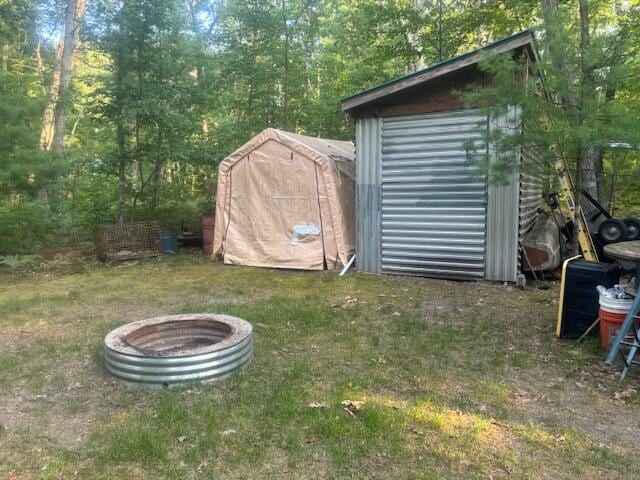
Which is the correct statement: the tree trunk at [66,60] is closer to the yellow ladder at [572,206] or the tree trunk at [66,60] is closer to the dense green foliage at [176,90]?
the dense green foliage at [176,90]

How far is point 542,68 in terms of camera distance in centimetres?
452

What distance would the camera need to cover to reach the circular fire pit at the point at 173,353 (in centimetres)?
321

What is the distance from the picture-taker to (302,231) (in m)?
7.92

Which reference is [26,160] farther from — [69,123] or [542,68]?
[69,123]

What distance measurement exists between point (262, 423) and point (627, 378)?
2577 millimetres

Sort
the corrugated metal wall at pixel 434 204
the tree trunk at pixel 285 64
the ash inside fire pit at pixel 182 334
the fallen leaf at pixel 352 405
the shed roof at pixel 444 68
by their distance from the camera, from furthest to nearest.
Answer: the tree trunk at pixel 285 64 < the corrugated metal wall at pixel 434 204 < the shed roof at pixel 444 68 < the ash inside fire pit at pixel 182 334 < the fallen leaf at pixel 352 405

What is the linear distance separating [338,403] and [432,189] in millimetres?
4460

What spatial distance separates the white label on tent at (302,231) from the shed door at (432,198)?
4.00 feet

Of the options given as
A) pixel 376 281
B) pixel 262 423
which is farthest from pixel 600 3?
pixel 262 423

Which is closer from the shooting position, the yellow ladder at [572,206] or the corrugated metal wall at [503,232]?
the yellow ladder at [572,206]

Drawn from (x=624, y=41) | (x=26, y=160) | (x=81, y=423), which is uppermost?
(x=624, y=41)

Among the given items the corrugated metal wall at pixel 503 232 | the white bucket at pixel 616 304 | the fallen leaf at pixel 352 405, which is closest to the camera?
the fallen leaf at pixel 352 405

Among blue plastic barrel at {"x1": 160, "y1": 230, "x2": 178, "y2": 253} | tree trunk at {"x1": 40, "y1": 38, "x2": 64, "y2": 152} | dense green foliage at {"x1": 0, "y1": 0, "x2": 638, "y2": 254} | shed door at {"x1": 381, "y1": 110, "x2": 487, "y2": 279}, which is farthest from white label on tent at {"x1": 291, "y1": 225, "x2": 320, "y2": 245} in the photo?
tree trunk at {"x1": 40, "y1": 38, "x2": 64, "y2": 152}

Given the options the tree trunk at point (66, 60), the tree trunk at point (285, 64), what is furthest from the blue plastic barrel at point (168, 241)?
the tree trunk at point (285, 64)
